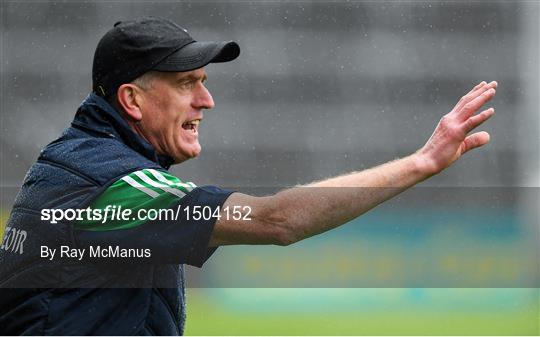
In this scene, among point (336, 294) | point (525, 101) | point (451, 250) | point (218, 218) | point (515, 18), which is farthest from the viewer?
point (515, 18)

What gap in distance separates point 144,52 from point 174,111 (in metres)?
0.17

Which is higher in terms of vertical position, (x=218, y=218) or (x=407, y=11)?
(x=407, y=11)

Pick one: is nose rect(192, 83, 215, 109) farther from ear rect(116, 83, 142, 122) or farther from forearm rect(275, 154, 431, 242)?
forearm rect(275, 154, 431, 242)

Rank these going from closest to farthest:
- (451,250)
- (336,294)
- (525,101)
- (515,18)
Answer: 1. (336,294)
2. (451,250)
3. (525,101)
4. (515,18)

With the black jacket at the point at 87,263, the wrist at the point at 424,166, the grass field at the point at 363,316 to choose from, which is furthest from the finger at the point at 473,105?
the grass field at the point at 363,316

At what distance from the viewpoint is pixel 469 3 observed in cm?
997

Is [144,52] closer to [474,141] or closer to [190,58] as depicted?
[190,58]

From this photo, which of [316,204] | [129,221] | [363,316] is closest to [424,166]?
[316,204]

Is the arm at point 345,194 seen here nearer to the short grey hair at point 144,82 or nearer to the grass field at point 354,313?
the short grey hair at point 144,82

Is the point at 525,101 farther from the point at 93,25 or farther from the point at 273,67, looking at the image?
the point at 93,25

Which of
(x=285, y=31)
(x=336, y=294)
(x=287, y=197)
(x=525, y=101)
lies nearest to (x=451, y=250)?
(x=336, y=294)

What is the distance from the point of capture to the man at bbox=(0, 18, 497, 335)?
2021 millimetres

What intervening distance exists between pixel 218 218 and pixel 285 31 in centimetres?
756

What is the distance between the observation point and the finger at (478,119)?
1973 millimetres
